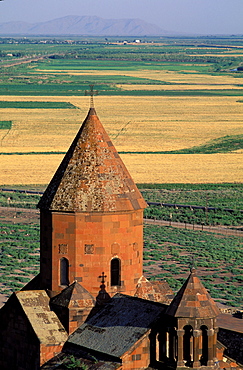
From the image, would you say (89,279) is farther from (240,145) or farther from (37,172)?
(240,145)

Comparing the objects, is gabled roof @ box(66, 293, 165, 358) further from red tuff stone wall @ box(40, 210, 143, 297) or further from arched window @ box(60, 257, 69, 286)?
arched window @ box(60, 257, 69, 286)

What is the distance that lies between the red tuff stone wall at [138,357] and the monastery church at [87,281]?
0.03 m

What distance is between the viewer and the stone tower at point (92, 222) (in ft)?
64.4

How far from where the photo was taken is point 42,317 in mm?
19484

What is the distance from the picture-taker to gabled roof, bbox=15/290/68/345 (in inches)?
747

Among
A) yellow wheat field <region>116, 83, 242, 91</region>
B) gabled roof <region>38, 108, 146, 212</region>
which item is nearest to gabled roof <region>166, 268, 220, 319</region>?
gabled roof <region>38, 108, 146, 212</region>

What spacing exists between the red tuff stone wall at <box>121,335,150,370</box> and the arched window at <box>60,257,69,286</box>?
272 cm

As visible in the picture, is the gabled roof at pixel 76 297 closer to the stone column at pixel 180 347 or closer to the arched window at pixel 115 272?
the arched window at pixel 115 272

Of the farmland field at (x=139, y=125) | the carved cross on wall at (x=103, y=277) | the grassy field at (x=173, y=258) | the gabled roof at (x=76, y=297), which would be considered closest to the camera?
the gabled roof at (x=76, y=297)

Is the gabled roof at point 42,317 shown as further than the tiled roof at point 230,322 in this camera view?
No

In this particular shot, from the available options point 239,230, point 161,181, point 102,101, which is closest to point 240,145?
point 161,181

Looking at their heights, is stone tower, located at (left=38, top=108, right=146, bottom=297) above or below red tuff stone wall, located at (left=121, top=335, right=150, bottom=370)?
above

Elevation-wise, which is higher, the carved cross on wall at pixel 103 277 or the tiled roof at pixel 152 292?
the carved cross on wall at pixel 103 277

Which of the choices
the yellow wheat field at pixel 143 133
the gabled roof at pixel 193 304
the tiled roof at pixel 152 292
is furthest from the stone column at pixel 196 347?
the yellow wheat field at pixel 143 133
